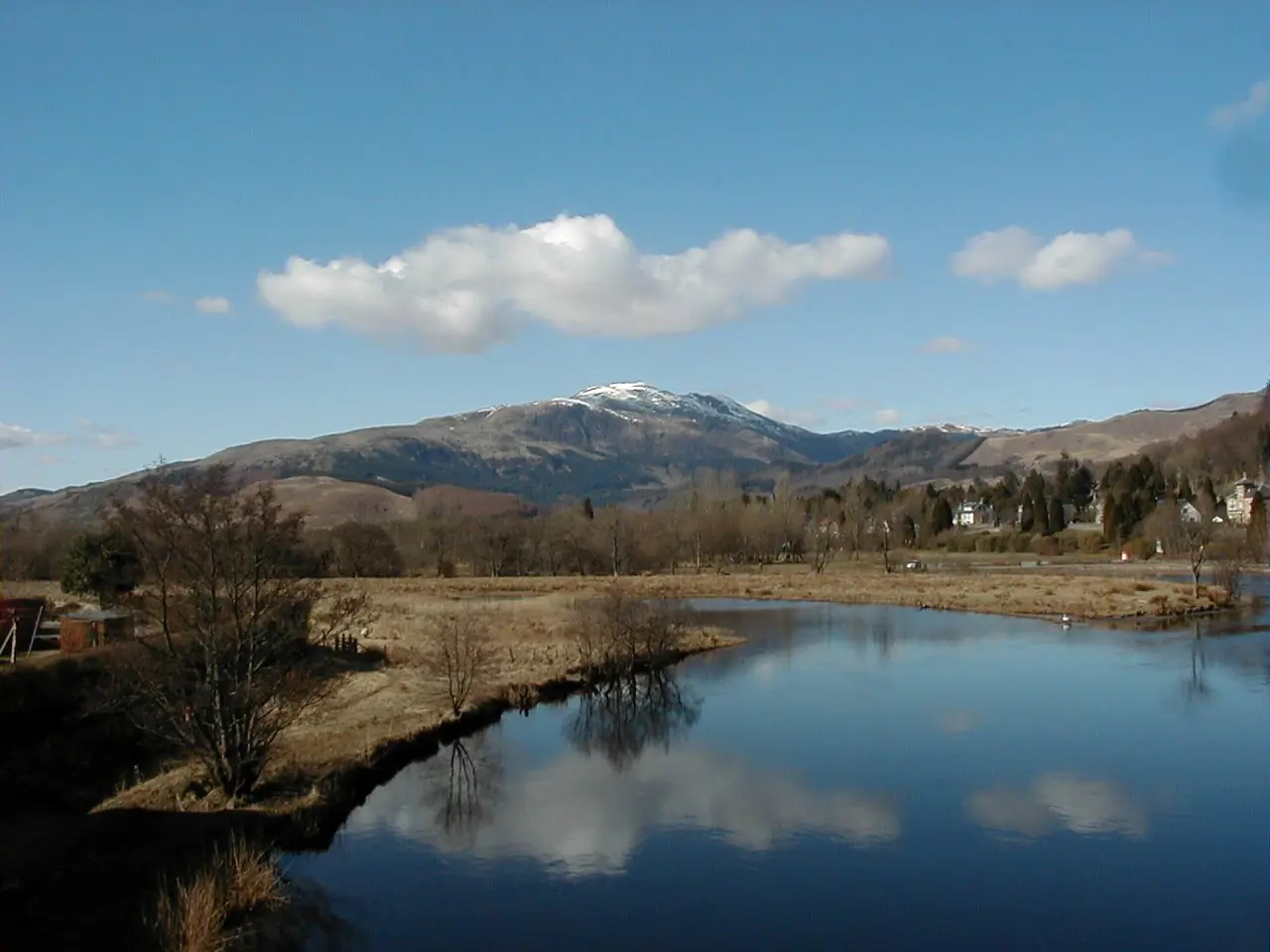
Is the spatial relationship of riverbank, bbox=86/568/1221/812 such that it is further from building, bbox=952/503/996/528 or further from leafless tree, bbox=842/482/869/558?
building, bbox=952/503/996/528

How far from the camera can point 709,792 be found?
21594 millimetres

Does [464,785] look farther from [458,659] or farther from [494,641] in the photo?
[494,641]

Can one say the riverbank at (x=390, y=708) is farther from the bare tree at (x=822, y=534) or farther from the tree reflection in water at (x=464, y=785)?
the bare tree at (x=822, y=534)

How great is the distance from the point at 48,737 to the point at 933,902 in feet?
59.6

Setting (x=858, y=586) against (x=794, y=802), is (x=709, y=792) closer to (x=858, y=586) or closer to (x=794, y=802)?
(x=794, y=802)

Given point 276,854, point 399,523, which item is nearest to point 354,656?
point 276,854

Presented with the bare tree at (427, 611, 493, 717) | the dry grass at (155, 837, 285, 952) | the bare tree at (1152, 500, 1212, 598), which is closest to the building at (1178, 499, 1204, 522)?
the bare tree at (1152, 500, 1212, 598)

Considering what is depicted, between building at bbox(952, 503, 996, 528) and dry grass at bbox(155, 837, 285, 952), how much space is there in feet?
448

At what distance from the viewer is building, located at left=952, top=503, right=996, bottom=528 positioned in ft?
486

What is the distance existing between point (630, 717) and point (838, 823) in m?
11.6

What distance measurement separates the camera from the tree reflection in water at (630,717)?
26562 mm

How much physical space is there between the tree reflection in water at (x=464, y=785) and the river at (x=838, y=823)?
0.08 meters

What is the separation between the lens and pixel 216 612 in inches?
762

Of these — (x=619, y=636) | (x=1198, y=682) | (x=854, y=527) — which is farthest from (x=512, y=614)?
(x=854, y=527)
